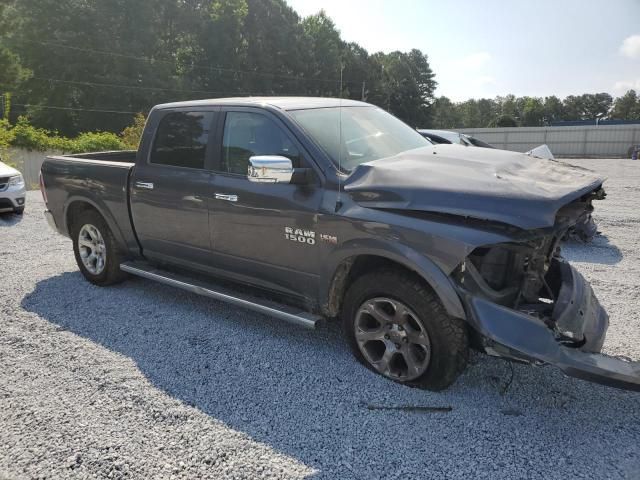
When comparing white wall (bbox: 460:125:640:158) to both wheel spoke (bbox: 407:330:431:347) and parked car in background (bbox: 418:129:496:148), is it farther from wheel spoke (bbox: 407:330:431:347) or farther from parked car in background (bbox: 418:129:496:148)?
wheel spoke (bbox: 407:330:431:347)

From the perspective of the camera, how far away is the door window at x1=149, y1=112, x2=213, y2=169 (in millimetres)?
4504

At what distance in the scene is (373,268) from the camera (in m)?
3.58

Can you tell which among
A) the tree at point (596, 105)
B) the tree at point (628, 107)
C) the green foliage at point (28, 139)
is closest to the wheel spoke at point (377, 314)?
the green foliage at point (28, 139)

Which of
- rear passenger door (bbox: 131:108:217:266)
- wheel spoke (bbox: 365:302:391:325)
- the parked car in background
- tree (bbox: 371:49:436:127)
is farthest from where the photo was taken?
tree (bbox: 371:49:436:127)

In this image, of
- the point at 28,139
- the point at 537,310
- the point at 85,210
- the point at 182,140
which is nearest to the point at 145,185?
the point at 182,140

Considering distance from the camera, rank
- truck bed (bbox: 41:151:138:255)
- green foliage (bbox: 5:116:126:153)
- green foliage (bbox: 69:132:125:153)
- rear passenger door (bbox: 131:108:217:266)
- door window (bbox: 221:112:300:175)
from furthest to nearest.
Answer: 1. green foliage (bbox: 69:132:125:153)
2. green foliage (bbox: 5:116:126:153)
3. truck bed (bbox: 41:151:138:255)
4. rear passenger door (bbox: 131:108:217:266)
5. door window (bbox: 221:112:300:175)

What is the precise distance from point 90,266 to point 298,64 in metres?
57.2

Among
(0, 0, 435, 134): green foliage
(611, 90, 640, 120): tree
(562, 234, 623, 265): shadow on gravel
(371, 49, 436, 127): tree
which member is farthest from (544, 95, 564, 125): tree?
(562, 234, 623, 265): shadow on gravel

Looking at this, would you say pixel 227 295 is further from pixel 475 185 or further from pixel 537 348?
pixel 537 348

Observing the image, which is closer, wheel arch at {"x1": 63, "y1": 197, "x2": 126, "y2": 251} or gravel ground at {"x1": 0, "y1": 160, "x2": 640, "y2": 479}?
gravel ground at {"x1": 0, "y1": 160, "x2": 640, "y2": 479}

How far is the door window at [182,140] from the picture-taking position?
4504mm

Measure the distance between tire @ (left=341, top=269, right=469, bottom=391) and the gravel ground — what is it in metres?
0.14

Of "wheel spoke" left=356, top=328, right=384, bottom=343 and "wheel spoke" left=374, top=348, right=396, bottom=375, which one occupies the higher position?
"wheel spoke" left=356, top=328, right=384, bottom=343

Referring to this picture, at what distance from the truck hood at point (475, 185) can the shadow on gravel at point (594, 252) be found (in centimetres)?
331
